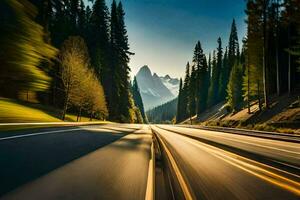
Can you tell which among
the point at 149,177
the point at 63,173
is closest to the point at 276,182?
the point at 149,177

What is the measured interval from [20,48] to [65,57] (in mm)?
30055

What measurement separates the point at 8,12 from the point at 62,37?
1936 inches

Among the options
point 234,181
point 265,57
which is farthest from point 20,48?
point 265,57

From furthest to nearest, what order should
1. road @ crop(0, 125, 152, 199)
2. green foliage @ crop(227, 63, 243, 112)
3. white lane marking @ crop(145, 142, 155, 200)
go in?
green foliage @ crop(227, 63, 243, 112)
white lane marking @ crop(145, 142, 155, 200)
road @ crop(0, 125, 152, 199)

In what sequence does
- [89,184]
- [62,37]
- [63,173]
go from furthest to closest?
[62,37] → [63,173] → [89,184]

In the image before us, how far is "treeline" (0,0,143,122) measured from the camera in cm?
1126

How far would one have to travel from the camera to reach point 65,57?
133 ft

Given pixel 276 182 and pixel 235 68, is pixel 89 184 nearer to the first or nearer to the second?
pixel 276 182

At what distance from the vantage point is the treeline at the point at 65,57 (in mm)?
11258

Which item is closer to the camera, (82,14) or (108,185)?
(108,185)

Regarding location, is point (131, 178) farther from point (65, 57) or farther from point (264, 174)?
point (65, 57)

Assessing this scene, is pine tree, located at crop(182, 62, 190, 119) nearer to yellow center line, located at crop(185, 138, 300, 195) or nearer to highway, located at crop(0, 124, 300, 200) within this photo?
yellow center line, located at crop(185, 138, 300, 195)

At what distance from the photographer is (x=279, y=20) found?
44.2m

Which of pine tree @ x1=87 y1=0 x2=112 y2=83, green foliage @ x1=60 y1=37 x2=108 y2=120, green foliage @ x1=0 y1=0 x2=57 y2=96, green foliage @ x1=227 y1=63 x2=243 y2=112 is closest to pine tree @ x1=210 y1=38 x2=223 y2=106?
green foliage @ x1=227 y1=63 x2=243 y2=112
